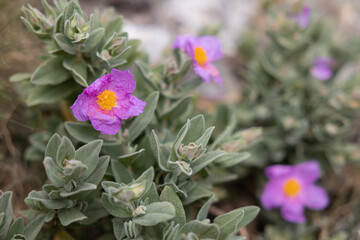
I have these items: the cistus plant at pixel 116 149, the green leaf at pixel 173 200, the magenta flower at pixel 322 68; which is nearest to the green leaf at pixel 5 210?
the cistus plant at pixel 116 149

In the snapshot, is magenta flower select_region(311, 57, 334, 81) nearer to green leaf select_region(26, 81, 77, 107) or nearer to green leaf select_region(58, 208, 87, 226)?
green leaf select_region(26, 81, 77, 107)

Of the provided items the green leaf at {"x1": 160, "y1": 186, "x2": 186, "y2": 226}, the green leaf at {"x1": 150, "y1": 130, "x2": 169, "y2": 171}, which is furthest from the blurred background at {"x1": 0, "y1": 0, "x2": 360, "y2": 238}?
the green leaf at {"x1": 160, "y1": 186, "x2": 186, "y2": 226}

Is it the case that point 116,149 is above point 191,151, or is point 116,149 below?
below

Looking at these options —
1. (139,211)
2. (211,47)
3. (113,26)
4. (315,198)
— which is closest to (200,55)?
(211,47)

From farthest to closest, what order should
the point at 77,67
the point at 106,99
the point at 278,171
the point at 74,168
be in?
the point at 278,171 < the point at 77,67 < the point at 106,99 < the point at 74,168

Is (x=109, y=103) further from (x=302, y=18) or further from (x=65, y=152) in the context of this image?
(x=302, y=18)

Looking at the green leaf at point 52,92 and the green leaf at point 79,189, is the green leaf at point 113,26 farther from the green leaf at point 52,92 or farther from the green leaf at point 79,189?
the green leaf at point 79,189

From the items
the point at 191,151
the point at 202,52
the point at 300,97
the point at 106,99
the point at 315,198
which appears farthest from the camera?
the point at 300,97
